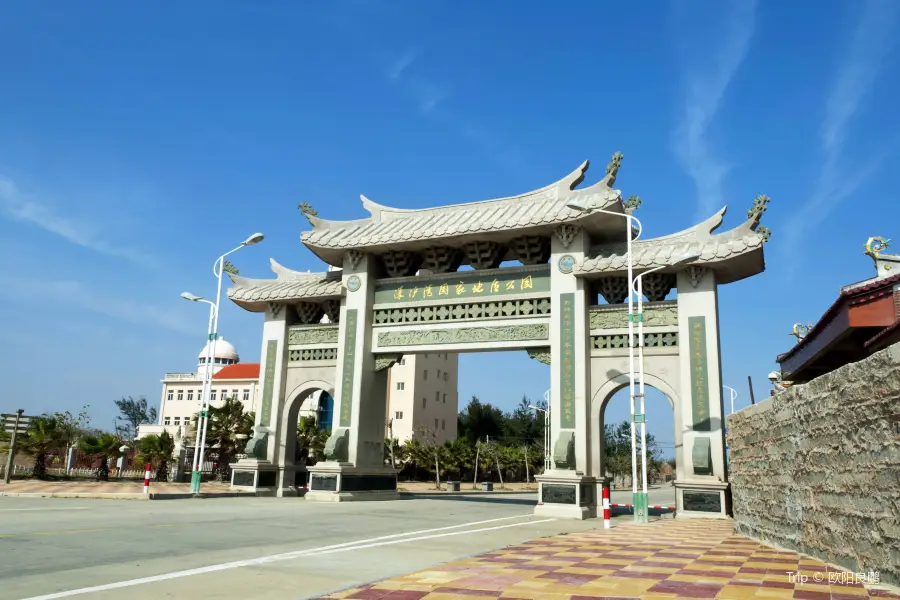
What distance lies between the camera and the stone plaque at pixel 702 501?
51.9ft

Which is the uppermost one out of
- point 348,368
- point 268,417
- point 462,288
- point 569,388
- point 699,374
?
point 462,288

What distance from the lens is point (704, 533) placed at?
11.4m

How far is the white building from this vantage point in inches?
2115

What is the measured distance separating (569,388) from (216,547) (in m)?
11.4

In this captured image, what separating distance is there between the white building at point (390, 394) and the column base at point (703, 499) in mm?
Answer: 34432

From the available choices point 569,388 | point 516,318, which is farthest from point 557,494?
point 516,318

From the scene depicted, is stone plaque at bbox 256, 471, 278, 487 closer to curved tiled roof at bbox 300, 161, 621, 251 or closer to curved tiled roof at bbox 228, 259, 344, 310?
curved tiled roof at bbox 228, 259, 344, 310

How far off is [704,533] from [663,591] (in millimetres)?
6830

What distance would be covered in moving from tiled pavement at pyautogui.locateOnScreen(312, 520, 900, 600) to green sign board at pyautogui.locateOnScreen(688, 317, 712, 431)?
7859 mm

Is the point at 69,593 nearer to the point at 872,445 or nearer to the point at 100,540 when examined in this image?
the point at 100,540

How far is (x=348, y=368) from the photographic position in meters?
21.2

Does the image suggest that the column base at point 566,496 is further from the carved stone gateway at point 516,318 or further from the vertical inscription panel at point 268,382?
the vertical inscription panel at point 268,382

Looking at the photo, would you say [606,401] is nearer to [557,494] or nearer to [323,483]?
[557,494]

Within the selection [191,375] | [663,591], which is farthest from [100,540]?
[191,375]
